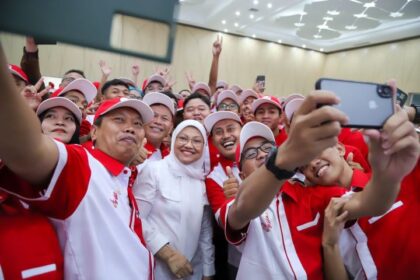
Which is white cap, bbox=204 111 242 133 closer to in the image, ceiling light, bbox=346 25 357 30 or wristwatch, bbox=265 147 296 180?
wristwatch, bbox=265 147 296 180

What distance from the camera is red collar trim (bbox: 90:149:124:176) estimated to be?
140 cm

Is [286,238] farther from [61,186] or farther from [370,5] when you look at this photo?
[370,5]

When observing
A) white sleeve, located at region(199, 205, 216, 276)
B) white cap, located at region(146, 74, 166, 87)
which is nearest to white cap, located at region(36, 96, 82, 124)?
white sleeve, located at region(199, 205, 216, 276)

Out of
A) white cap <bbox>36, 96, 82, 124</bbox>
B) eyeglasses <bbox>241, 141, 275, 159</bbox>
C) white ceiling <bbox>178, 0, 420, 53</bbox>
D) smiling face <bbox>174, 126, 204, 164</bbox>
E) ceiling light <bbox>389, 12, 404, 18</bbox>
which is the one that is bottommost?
smiling face <bbox>174, 126, 204, 164</bbox>

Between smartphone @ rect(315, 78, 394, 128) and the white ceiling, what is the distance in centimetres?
868

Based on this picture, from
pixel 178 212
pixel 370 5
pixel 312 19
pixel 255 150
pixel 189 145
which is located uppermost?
pixel 370 5

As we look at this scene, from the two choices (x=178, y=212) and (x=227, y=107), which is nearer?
(x=178, y=212)

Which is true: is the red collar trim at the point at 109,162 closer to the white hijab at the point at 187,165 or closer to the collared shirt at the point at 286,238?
the collared shirt at the point at 286,238

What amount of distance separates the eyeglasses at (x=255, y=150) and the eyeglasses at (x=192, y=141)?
22.1 inches

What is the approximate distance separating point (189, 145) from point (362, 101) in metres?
1.52

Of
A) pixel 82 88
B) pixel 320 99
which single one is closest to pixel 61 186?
pixel 320 99

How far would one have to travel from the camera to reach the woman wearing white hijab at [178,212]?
189 centimetres

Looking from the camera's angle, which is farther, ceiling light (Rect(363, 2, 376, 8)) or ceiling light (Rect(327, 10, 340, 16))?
ceiling light (Rect(327, 10, 340, 16))

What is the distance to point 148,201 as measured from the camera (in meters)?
1.97
